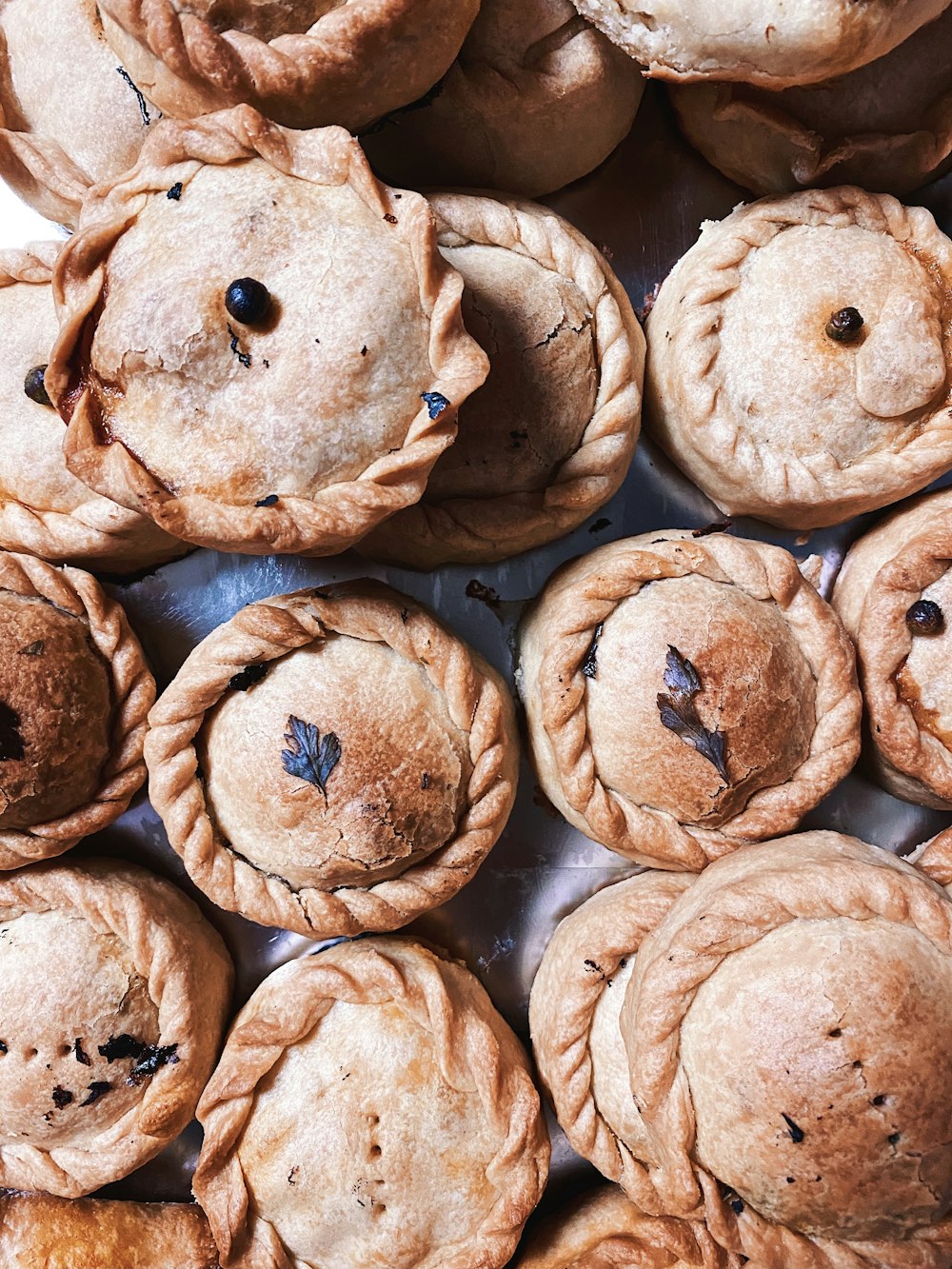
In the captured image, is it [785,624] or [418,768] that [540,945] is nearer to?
[418,768]

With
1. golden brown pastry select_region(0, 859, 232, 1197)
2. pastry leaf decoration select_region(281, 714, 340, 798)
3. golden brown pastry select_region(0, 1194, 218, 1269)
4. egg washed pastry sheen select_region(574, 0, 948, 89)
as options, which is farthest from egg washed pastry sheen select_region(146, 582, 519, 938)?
egg washed pastry sheen select_region(574, 0, 948, 89)

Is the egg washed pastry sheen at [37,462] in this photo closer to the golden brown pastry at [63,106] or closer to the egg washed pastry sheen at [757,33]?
the golden brown pastry at [63,106]

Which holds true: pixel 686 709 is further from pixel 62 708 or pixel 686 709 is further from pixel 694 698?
pixel 62 708

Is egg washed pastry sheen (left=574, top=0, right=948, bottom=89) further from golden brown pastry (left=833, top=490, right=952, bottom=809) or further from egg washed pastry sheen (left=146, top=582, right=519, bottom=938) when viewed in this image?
→ egg washed pastry sheen (left=146, top=582, right=519, bottom=938)

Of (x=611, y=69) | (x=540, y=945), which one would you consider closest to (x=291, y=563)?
(x=540, y=945)

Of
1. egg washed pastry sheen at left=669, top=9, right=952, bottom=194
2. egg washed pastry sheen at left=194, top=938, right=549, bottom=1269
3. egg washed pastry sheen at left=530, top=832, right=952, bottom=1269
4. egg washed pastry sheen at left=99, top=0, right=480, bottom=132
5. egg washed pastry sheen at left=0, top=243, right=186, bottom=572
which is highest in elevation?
egg washed pastry sheen at left=99, top=0, right=480, bottom=132

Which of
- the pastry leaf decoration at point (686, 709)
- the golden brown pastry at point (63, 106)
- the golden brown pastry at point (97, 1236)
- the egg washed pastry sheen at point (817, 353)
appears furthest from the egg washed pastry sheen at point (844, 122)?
the golden brown pastry at point (97, 1236)
